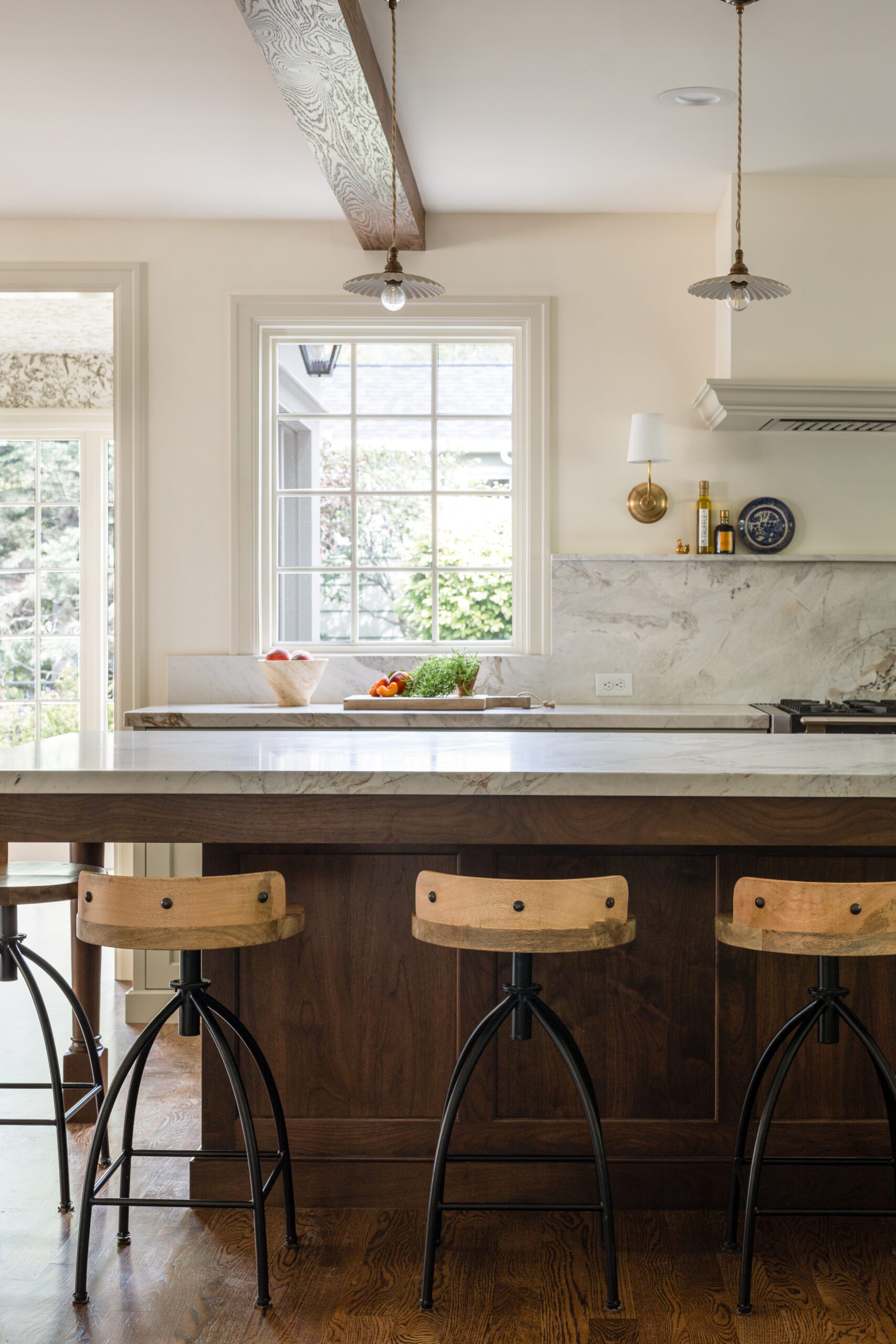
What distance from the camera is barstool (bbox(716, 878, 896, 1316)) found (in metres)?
1.92

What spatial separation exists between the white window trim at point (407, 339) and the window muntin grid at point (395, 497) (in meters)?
0.11

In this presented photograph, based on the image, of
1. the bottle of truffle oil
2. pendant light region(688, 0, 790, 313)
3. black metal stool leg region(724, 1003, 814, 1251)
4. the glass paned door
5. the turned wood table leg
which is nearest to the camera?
black metal stool leg region(724, 1003, 814, 1251)

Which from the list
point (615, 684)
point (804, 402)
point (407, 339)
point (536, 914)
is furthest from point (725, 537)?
point (536, 914)

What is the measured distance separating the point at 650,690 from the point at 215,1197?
2.55 meters

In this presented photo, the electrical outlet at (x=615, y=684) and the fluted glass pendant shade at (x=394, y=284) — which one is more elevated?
the fluted glass pendant shade at (x=394, y=284)

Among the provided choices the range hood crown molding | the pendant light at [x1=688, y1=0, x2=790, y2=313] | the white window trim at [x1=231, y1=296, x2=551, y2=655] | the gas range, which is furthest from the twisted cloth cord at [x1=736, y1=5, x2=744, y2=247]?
the gas range

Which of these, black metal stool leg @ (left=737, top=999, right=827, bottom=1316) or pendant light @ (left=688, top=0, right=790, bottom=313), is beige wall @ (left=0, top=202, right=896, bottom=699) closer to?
pendant light @ (left=688, top=0, right=790, bottom=313)

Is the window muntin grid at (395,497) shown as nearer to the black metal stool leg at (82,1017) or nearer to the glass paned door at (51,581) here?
the glass paned door at (51,581)

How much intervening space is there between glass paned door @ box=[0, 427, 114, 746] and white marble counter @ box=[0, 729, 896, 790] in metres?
3.62

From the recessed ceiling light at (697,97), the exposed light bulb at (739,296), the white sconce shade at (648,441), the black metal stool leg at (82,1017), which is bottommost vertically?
the black metal stool leg at (82,1017)

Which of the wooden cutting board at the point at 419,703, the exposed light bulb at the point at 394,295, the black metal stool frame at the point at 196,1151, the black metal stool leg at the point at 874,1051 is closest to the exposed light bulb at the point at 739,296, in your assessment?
the exposed light bulb at the point at 394,295

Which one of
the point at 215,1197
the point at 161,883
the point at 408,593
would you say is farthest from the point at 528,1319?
the point at 408,593

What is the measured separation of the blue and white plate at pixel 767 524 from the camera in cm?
424

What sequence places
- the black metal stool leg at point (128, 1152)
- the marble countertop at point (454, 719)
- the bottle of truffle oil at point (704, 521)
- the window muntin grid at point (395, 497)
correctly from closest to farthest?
the black metal stool leg at point (128, 1152)
the marble countertop at point (454, 719)
the bottle of truffle oil at point (704, 521)
the window muntin grid at point (395, 497)
